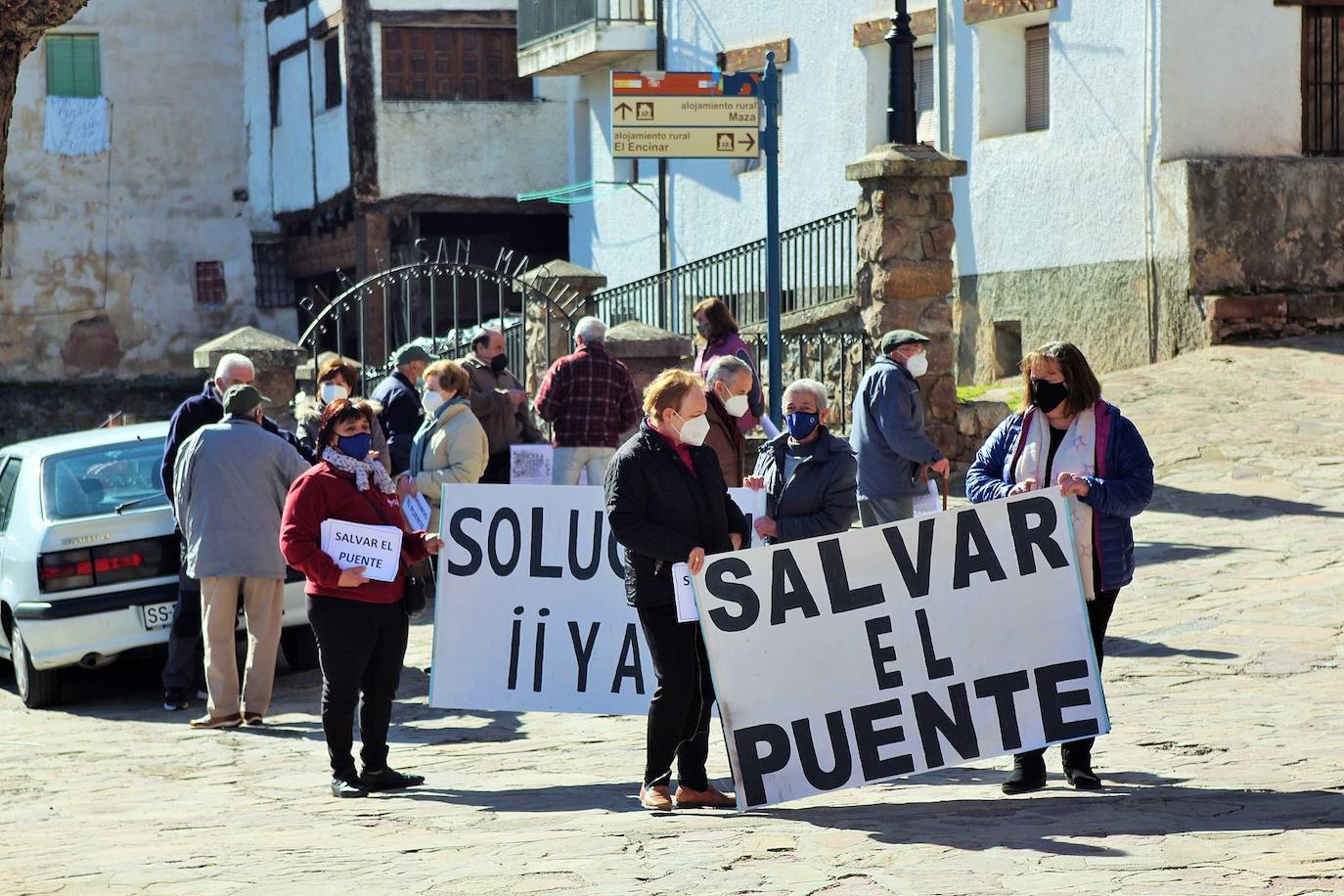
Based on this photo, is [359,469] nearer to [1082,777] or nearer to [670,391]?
[670,391]

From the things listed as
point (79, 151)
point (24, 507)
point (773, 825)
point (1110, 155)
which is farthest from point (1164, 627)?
point (79, 151)

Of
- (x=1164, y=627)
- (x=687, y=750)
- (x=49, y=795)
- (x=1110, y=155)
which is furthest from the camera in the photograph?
(x=1110, y=155)

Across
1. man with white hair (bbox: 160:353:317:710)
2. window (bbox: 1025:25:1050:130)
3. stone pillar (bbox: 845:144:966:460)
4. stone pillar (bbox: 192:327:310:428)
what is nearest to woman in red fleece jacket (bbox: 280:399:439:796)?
man with white hair (bbox: 160:353:317:710)

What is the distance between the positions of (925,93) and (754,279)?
3.19 m

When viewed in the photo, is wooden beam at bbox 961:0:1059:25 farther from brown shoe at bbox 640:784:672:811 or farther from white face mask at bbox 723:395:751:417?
brown shoe at bbox 640:784:672:811

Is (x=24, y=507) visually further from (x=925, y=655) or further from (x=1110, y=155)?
(x=1110, y=155)

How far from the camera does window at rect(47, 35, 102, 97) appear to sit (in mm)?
33656

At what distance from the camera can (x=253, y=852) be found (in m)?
7.03

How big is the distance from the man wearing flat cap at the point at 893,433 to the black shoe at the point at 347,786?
3421 millimetres

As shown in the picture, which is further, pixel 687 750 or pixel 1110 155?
pixel 1110 155

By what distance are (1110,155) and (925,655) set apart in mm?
13937

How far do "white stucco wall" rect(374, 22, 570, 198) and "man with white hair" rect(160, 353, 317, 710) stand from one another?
A: 2085 centimetres

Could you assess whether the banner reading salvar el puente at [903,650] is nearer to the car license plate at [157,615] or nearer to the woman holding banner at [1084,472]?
the woman holding banner at [1084,472]

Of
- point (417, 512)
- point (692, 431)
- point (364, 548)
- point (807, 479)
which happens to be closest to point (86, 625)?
point (417, 512)
